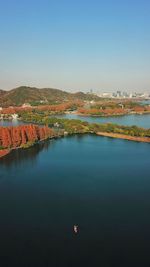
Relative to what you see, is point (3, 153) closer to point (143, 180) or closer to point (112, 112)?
point (143, 180)

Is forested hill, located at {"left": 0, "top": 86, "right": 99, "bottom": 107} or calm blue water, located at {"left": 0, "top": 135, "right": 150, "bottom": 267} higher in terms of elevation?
forested hill, located at {"left": 0, "top": 86, "right": 99, "bottom": 107}

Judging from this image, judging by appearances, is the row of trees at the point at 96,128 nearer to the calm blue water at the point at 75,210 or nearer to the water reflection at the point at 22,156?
the calm blue water at the point at 75,210

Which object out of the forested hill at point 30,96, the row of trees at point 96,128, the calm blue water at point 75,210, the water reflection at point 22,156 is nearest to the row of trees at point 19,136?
the water reflection at point 22,156

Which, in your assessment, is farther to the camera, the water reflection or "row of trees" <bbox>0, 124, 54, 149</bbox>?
"row of trees" <bbox>0, 124, 54, 149</bbox>

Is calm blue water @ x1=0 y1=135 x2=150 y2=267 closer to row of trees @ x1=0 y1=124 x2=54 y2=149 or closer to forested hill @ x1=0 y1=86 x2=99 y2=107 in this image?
row of trees @ x1=0 y1=124 x2=54 y2=149

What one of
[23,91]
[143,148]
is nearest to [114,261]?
[143,148]

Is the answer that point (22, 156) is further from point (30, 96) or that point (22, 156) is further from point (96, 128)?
point (30, 96)

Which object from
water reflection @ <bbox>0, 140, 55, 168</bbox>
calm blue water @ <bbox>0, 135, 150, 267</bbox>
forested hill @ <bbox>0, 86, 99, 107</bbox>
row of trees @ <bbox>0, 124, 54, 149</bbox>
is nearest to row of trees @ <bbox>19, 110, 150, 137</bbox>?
row of trees @ <bbox>0, 124, 54, 149</bbox>
